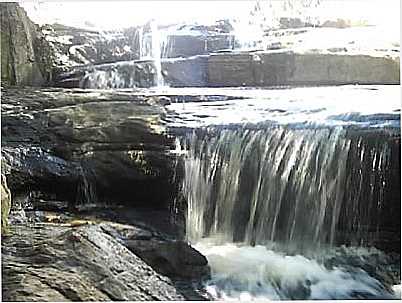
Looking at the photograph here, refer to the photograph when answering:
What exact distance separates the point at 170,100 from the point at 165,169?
8.6 inches

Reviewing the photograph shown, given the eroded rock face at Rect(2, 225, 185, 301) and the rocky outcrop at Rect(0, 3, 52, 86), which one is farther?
the rocky outcrop at Rect(0, 3, 52, 86)

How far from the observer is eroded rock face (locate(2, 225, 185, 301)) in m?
2.20

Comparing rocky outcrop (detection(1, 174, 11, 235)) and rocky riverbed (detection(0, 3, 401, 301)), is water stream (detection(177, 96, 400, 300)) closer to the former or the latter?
rocky riverbed (detection(0, 3, 401, 301))

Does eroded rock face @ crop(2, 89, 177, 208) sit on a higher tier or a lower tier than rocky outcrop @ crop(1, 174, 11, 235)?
higher

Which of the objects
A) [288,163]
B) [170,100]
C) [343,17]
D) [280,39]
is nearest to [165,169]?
[170,100]

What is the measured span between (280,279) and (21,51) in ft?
3.55

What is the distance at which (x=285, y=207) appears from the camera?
234 centimetres

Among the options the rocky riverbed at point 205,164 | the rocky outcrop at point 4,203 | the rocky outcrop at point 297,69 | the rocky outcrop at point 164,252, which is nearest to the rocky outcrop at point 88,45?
the rocky riverbed at point 205,164

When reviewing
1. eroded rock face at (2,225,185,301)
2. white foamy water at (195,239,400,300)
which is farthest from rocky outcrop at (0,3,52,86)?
white foamy water at (195,239,400,300)

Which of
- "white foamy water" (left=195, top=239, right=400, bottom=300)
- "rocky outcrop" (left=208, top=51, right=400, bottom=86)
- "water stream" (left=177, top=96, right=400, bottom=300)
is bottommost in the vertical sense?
"white foamy water" (left=195, top=239, right=400, bottom=300)

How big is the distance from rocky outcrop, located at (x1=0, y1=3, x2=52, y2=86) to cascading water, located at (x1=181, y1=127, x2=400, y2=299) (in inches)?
20.9

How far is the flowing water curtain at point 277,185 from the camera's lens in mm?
2326

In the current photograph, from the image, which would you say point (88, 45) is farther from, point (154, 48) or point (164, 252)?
point (164, 252)

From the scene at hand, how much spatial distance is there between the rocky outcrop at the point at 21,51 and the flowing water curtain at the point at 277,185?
55 cm
